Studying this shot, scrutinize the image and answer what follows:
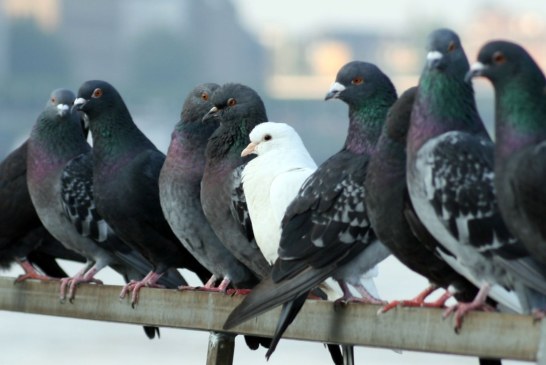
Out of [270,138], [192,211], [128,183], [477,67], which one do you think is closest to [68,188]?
[128,183]

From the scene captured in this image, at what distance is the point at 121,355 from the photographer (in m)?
22.4

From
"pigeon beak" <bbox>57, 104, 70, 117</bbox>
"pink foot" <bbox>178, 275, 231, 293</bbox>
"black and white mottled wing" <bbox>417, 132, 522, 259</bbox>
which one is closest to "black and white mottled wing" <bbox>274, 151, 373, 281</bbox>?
"black and white mottled wing" <bbox>417, 132, 522, 259</bbox>

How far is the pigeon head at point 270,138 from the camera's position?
8.69 metres

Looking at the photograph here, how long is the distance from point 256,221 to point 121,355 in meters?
14.2

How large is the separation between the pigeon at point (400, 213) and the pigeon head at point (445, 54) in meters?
0.36

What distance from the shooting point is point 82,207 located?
10453 millimetres

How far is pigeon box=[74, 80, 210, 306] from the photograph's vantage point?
32.4 feet

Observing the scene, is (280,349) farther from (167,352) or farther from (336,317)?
(336,317)

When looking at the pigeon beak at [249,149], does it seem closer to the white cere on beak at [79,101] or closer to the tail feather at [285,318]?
the tail feather at [285,318]

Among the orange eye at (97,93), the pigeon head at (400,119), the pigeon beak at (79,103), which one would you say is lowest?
the pigeon beak at (79,103)

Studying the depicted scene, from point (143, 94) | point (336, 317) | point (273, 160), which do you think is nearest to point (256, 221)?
point (273, 160)

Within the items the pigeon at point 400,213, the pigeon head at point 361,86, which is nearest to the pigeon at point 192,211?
the pigeon head at point 361,86

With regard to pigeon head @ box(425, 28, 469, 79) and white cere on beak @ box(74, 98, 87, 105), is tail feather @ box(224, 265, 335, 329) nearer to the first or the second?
pigeon head @ box(425, 28, 469, 79)

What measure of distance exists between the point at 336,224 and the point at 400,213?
65 centimetres
